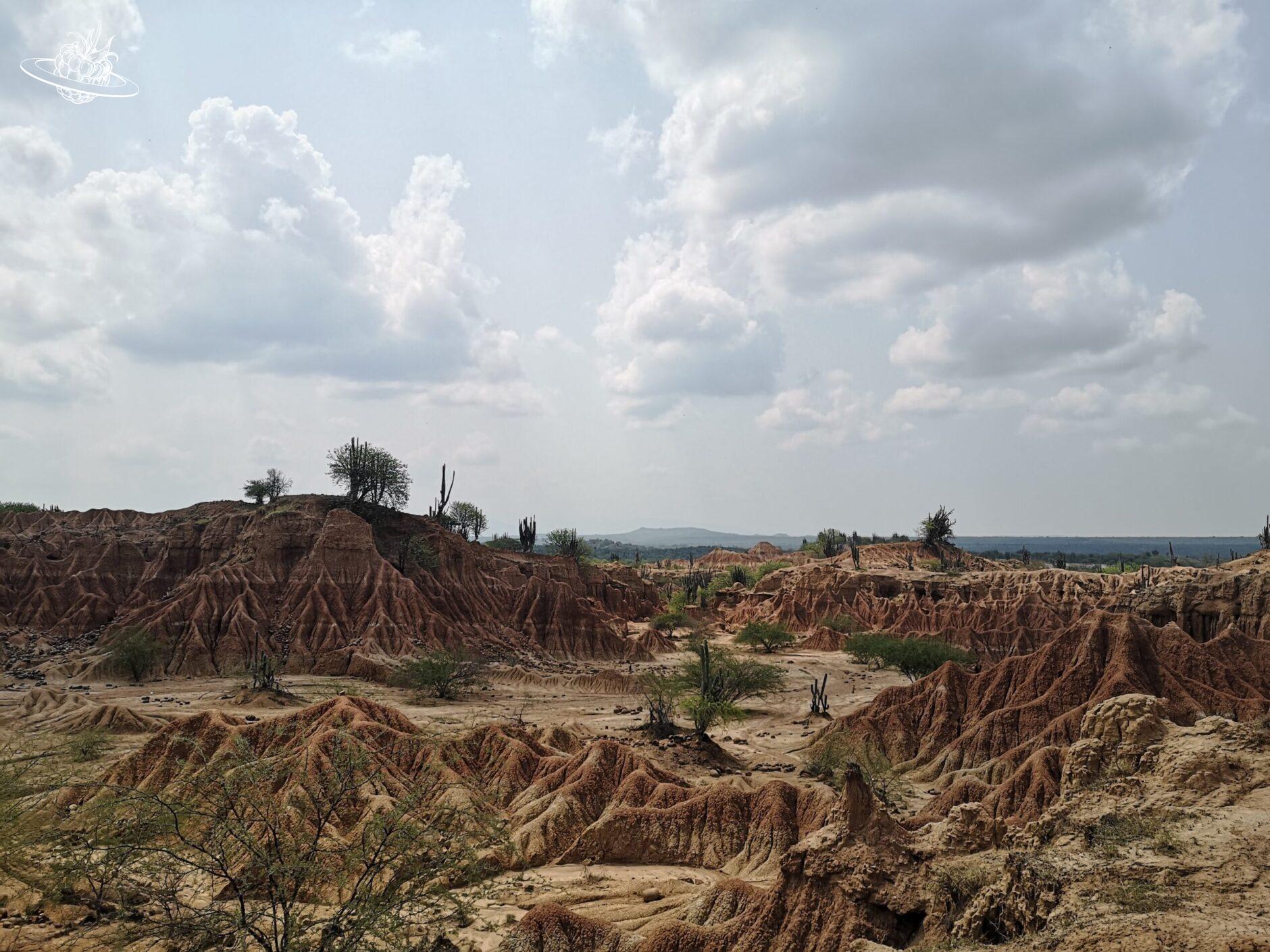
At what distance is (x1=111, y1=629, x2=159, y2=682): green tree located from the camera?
48312 mm

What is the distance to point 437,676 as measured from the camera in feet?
159

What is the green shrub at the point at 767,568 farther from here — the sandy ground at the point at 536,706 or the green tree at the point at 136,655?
the green tree at the point at 136,655

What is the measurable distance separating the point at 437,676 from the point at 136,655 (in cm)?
2001

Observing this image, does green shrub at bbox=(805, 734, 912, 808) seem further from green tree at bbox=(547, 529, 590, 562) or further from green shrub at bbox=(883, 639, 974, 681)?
green tree at bbox=(547, 529, 590, 562)

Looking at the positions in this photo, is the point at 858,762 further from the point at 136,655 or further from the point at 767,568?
the point at 767,568

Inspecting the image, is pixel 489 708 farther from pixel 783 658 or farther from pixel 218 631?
pixel 783 658

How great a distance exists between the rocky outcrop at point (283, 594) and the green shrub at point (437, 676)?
2.76 m

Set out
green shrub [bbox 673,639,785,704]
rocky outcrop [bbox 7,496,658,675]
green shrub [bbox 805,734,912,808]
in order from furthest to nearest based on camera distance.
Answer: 1. rocky outcrop [bbox 7,496,658,675]
2. green shrub [bbox 673,639,785,704]
3. green shrub [bbox 805,734,912,808]

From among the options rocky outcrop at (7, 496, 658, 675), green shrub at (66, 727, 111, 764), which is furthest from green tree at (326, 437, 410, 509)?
green shrub at (66, 727, 111, 764)

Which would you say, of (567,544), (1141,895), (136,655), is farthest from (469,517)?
(1141,895)

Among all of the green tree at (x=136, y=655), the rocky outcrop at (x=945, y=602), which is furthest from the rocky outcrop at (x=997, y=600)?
the green tree at (x=136, y=655)

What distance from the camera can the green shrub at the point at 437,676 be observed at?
48562 mm

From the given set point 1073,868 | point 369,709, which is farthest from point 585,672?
point 1073,868

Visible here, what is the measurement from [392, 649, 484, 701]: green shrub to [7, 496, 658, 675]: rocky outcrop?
2756 millimetres
